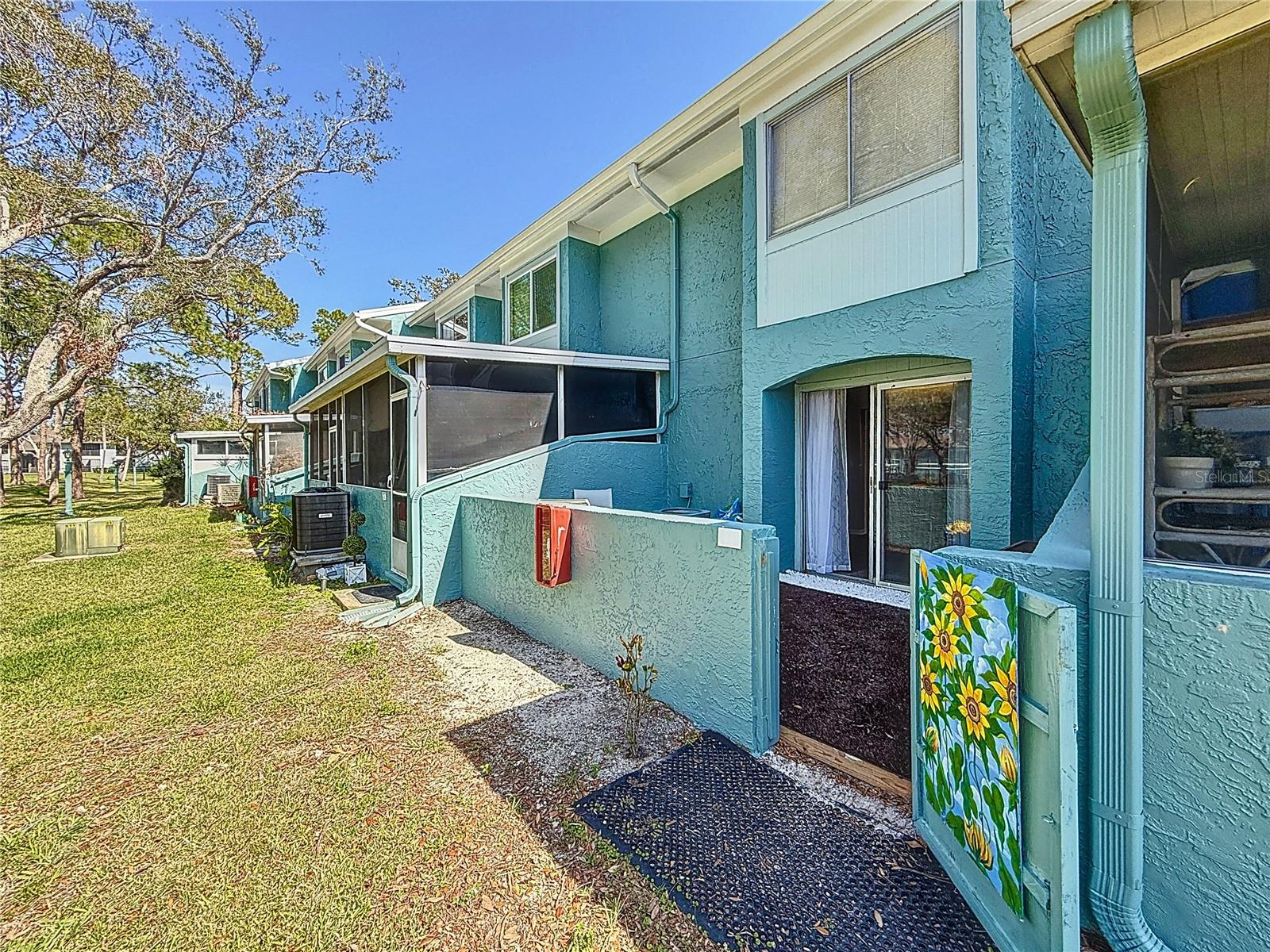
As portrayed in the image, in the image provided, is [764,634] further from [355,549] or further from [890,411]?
[355,549]

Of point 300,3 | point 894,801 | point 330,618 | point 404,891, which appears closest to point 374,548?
point 330,618

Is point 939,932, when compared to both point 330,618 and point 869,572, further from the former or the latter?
point 330,618

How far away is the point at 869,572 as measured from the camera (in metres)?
6.45

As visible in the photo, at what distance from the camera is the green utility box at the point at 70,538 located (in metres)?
9.84

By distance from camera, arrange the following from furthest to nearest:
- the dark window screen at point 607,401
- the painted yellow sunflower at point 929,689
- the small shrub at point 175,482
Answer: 1. the small shrub at point 175,482
2. the dark window screen at point 607,401
3. the painted yellow sunflower at point 929,689

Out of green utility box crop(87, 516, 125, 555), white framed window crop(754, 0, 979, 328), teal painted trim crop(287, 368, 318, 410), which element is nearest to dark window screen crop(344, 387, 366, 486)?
green utility box crop(87, 516, 125, 555)

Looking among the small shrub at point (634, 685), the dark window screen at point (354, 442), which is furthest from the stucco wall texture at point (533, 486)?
the dark window screen at point (354, 442)

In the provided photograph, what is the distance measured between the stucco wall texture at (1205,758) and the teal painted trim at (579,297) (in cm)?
886

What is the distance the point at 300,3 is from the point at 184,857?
13628 mm

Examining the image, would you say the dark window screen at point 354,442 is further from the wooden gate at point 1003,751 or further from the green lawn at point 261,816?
the wooden gate at point 1003,751

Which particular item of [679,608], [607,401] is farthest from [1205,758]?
[607,401]

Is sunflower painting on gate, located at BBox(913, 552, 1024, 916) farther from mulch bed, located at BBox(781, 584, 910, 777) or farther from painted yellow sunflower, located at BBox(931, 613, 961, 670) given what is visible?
mulch bed, located at BBox(781, 584, 910, 777)

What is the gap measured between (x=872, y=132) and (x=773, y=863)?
601 cm

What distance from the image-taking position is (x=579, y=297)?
9844 millimetres
